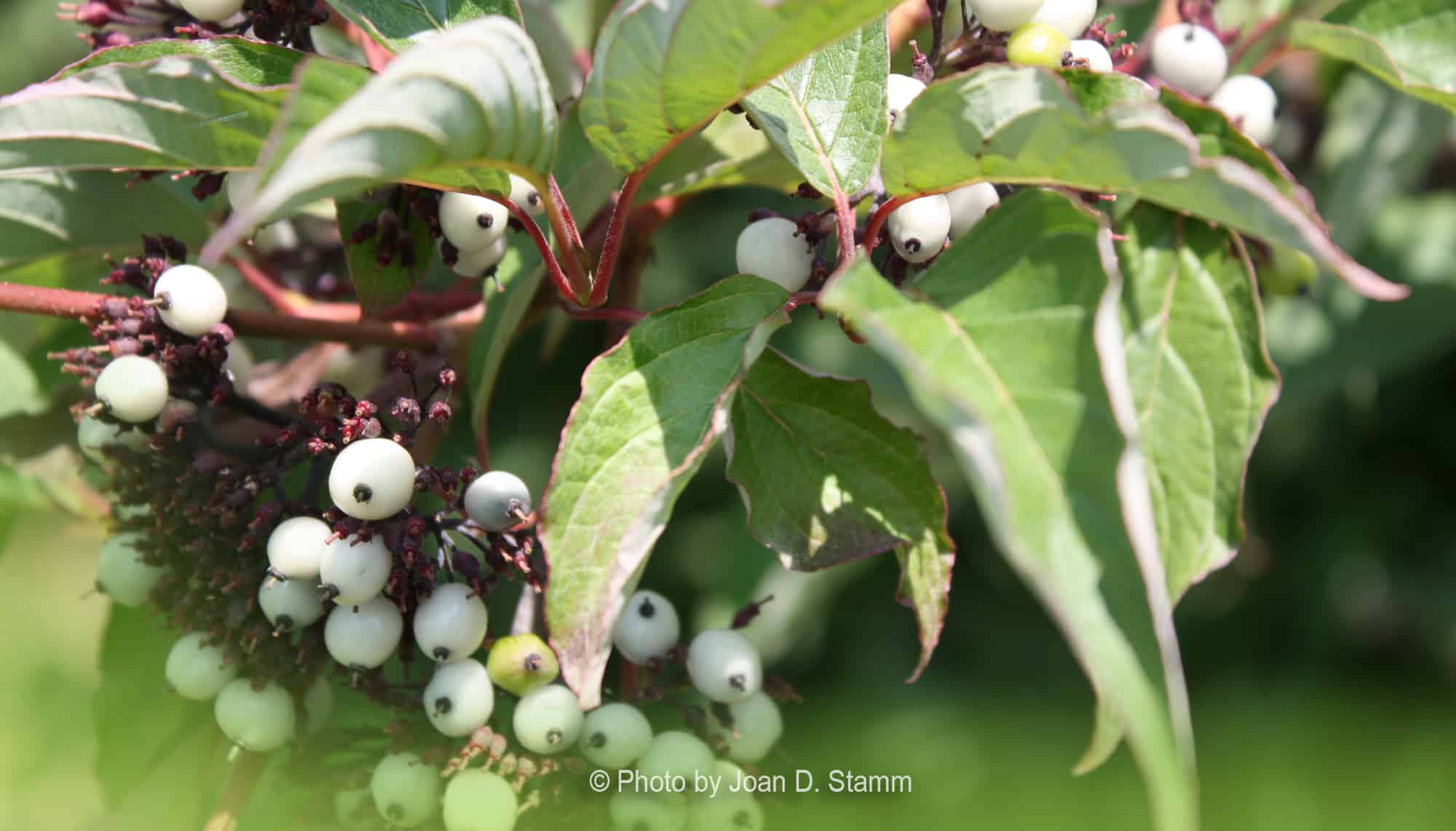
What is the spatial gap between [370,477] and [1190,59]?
88 centimetres

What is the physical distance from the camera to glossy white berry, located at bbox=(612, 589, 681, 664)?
107 centimetres

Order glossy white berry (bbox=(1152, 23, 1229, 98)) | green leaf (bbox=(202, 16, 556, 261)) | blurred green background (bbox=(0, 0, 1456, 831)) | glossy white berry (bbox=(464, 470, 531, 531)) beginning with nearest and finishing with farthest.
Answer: green leaf (bbox=(202, 16, 556, 261)), glossy white berry (bbox=(464, 470, 531, 531)), glossy white berry (bbox=(1152, 23, 1229, 98)), blurred green background (bbox=(0, 0, 1456, 831))

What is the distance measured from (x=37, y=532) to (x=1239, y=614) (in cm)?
182

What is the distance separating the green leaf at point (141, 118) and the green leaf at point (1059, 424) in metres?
0.39

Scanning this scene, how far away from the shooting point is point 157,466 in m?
1.02

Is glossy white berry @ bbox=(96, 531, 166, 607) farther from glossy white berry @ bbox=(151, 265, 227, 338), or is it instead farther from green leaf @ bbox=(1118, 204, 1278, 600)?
green leaf @ bbox=(1118, 204, 1278, 600)

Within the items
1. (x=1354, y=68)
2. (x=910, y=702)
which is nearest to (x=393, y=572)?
(x=910, y=702)

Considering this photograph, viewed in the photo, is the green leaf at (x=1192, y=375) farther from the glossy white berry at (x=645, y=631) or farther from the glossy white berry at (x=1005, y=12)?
the glossy white berry at (x=645, y=631)

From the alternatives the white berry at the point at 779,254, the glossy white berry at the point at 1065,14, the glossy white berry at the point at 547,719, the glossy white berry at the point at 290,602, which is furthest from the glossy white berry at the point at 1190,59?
the glossy white berry at the point at 290,602

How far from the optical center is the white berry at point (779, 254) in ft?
2.87

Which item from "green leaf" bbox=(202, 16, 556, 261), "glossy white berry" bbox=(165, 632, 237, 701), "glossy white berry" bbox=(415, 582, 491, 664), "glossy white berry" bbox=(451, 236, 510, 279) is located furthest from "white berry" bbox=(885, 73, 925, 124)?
"glossy white berry" bbox=(165, 632, 237, 701)

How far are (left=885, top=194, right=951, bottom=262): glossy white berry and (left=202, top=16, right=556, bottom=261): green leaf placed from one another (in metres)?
0.27

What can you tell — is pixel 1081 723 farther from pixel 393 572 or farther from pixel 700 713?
pixel 393 572

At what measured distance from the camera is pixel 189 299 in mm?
935
